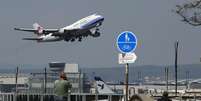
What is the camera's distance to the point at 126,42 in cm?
2300

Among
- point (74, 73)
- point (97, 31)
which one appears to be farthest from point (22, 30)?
point (74, 73)

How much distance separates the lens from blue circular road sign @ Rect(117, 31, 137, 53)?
2278cm

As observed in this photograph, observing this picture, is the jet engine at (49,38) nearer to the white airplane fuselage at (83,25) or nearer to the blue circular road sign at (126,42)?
the white airplane fuselage at (83,25)

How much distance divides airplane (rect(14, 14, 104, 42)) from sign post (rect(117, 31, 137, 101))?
7172 centimetres

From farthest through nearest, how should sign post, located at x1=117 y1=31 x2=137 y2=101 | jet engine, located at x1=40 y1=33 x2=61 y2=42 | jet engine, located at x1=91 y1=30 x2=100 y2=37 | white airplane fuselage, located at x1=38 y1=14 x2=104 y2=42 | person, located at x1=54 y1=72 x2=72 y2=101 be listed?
jet engine, located at x1=40 y1=33 x2=61 y2=42
white airplane fuselage, located at x1=38 y1=14 x2=104 y2=42
jet engine, located at x1=91 y1=30 x2=100 y2=37
person, located at x1=54 y1=72 x2=72 y2=101
sign post, located at x1=117 y1=31 x2=137 y2=101

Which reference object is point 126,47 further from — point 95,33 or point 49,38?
point 49,38

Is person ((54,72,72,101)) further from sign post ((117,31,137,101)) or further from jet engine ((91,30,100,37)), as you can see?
jet engine ((91,30,100,37))

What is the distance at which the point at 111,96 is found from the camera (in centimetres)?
3903

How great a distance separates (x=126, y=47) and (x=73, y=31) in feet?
272

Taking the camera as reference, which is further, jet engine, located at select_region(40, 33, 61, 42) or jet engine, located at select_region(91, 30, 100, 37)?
jet engine, located at select_region(40, 33, 61, 42)

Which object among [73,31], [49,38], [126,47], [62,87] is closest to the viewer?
[126,47]

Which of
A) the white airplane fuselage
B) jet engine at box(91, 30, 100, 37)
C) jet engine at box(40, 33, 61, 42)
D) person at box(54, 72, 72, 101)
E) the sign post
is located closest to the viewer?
the sign post

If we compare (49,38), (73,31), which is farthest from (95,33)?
(49,38)

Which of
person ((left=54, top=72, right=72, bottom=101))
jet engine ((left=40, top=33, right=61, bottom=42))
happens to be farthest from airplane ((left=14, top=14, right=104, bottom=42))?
person ((left=54, top=72, right=72, bottom=101))
